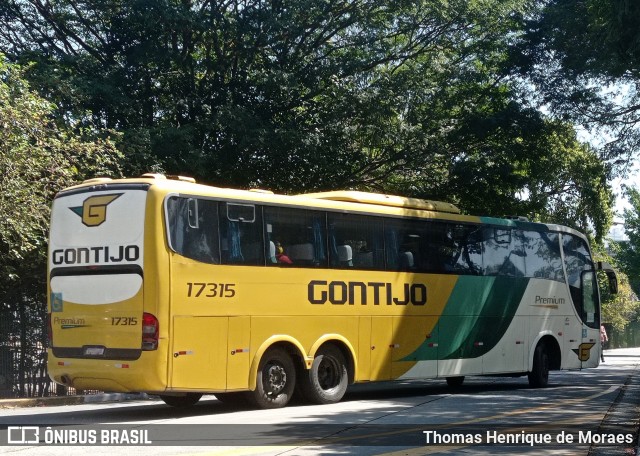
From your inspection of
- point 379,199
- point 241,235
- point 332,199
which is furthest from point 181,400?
point 379,199

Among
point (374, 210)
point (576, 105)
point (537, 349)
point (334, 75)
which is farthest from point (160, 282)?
point (576, 105)

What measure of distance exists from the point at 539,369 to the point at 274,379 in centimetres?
824

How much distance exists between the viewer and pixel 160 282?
14.3 m

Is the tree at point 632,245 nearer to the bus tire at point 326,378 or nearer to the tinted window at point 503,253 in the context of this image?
the tinted window at point 503,253

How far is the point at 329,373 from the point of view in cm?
1752

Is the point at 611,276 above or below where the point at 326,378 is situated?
above

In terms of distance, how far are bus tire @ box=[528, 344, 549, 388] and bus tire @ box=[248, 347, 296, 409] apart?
7.53 meters

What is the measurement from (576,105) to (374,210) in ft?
36.3

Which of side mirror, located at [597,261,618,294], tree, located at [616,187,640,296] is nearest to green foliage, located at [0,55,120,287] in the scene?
side mirror, located at [597,261,618,294]

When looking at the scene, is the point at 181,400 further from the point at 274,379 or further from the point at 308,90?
the point at 308,90

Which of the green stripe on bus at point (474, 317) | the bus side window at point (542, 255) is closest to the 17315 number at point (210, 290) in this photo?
the green stripe on bus at point (474, 317)

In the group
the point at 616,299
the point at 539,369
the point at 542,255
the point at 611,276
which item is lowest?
the point at 539,369

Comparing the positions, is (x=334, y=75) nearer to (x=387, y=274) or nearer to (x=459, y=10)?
(x=459, y=10)

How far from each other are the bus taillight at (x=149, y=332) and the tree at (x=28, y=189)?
548 cm
